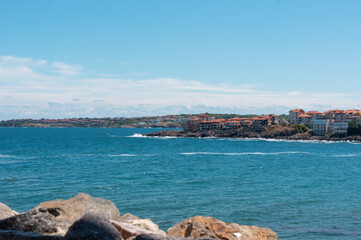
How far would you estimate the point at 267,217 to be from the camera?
69.3 feet

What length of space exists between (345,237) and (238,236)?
27.6ft

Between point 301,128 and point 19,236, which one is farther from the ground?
point 301,128

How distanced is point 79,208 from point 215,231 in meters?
5.05

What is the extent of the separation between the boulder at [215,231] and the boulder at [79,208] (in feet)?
8.17

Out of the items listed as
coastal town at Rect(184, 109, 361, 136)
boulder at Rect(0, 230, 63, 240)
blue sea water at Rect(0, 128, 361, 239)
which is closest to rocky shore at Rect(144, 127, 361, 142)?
coastal town at Rect(184, 109, 361, 136)

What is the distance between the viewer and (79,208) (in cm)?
1309

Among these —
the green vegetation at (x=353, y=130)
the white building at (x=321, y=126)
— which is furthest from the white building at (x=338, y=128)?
the white building at (x=321, y=126)

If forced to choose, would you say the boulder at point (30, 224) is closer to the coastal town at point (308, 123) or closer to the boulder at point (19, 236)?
the boulder at point (19, 236)

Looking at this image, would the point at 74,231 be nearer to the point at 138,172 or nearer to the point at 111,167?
the point at 138,172

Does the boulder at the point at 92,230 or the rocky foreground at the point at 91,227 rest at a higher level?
the boulder at the point at 92,230

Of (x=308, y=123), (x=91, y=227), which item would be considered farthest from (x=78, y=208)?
(x=308, y=123)

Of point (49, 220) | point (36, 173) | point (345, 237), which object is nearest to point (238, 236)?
point (49, 220)

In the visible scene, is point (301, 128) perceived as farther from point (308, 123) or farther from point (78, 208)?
point (78, 208)

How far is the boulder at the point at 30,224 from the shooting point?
9.55 m
